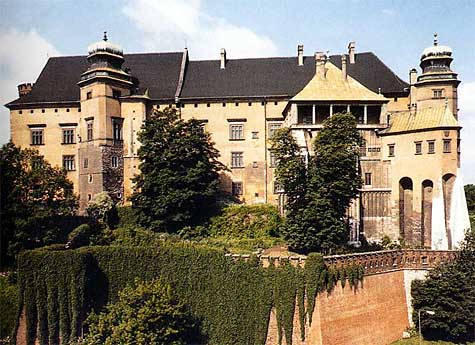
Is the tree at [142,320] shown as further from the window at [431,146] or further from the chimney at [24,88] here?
the chimney at [24,88]

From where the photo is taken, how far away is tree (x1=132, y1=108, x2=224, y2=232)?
35156mm

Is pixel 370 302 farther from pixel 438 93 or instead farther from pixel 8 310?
pixel 8 310

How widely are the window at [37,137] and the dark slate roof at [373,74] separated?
2433cm

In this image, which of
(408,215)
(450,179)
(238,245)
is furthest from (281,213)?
(450,179)

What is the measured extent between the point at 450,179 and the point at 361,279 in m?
10.1

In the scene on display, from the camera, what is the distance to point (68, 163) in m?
42.6

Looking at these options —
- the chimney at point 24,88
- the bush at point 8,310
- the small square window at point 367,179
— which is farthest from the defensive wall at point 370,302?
the chimney at point 24,88

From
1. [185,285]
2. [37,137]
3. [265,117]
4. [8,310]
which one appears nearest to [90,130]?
[37,137]

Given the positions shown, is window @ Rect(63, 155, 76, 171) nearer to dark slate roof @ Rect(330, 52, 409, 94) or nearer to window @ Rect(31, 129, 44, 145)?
window @ Rect(31, 129, 44, 145)

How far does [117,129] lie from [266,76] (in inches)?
503

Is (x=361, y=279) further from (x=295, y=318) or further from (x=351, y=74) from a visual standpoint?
(x=351, y=74)

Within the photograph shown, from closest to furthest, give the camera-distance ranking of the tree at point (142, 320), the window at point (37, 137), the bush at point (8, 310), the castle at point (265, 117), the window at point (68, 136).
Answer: the tree at point (142, 320) < the bush at point (8, 310) < the castle at point (265, 117) < the window at point (68, 136) < the window at point (37, 137)

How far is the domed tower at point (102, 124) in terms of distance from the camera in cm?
3978

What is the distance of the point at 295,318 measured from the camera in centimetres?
2767
